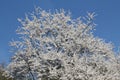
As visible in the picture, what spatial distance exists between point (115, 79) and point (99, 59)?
231 centimetres

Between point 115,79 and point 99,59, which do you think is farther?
point 99,59

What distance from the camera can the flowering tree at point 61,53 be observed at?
21969 millimetres

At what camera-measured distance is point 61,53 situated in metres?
22.6

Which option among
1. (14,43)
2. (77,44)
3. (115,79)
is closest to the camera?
(115,79)

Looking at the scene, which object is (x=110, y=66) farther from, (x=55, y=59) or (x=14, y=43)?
(x=14, y=43)

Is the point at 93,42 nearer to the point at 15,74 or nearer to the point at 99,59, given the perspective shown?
the point at 99,59

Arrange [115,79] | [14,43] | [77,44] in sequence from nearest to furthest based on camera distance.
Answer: [115,79] < [77,44] < [14,43]

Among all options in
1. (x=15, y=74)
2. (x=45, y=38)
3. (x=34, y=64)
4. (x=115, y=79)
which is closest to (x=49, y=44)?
(x=45, y=38)

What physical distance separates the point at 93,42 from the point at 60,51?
3021 mm

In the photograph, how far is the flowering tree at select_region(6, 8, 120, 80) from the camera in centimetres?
2197

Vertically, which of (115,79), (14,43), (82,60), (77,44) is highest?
(14,43)

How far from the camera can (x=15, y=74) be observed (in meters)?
25.0

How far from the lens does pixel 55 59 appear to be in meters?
22.5

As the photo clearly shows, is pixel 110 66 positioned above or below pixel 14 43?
below
